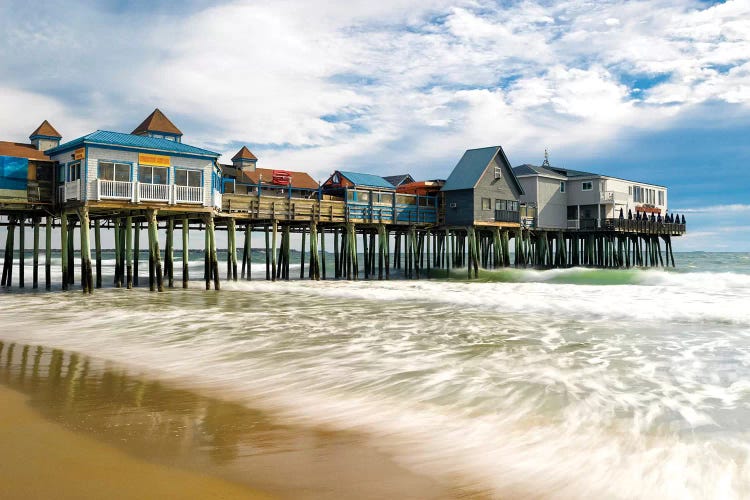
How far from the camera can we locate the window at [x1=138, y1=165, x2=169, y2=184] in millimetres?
26625

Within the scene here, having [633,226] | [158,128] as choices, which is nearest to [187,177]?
[158,128]

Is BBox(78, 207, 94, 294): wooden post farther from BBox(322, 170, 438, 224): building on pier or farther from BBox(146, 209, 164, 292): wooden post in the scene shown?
BBox(322, 170, 438, 224): building on pier

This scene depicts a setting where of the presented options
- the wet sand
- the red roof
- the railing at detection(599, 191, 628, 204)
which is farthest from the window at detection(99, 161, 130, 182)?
the railing at detection(599, 191, 628, 204)

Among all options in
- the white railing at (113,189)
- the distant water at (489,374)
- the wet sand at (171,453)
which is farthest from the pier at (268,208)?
the wet sand at (171,453)

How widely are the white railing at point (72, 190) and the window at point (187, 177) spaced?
162 inches

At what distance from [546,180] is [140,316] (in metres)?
40.4

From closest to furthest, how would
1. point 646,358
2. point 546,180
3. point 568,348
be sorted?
point 646,358, point 568,348, point 546,180

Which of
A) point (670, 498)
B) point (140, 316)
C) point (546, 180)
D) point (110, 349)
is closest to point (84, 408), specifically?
point (110, 349)

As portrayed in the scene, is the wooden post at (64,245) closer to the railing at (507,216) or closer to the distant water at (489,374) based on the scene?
the distant water at (489,374)

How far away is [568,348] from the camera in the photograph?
13.2 meters

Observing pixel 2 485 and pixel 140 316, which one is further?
pixel 140 316

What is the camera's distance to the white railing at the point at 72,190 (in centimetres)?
2547

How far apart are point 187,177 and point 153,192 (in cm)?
190

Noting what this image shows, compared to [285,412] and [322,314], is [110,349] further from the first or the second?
[322,314]
